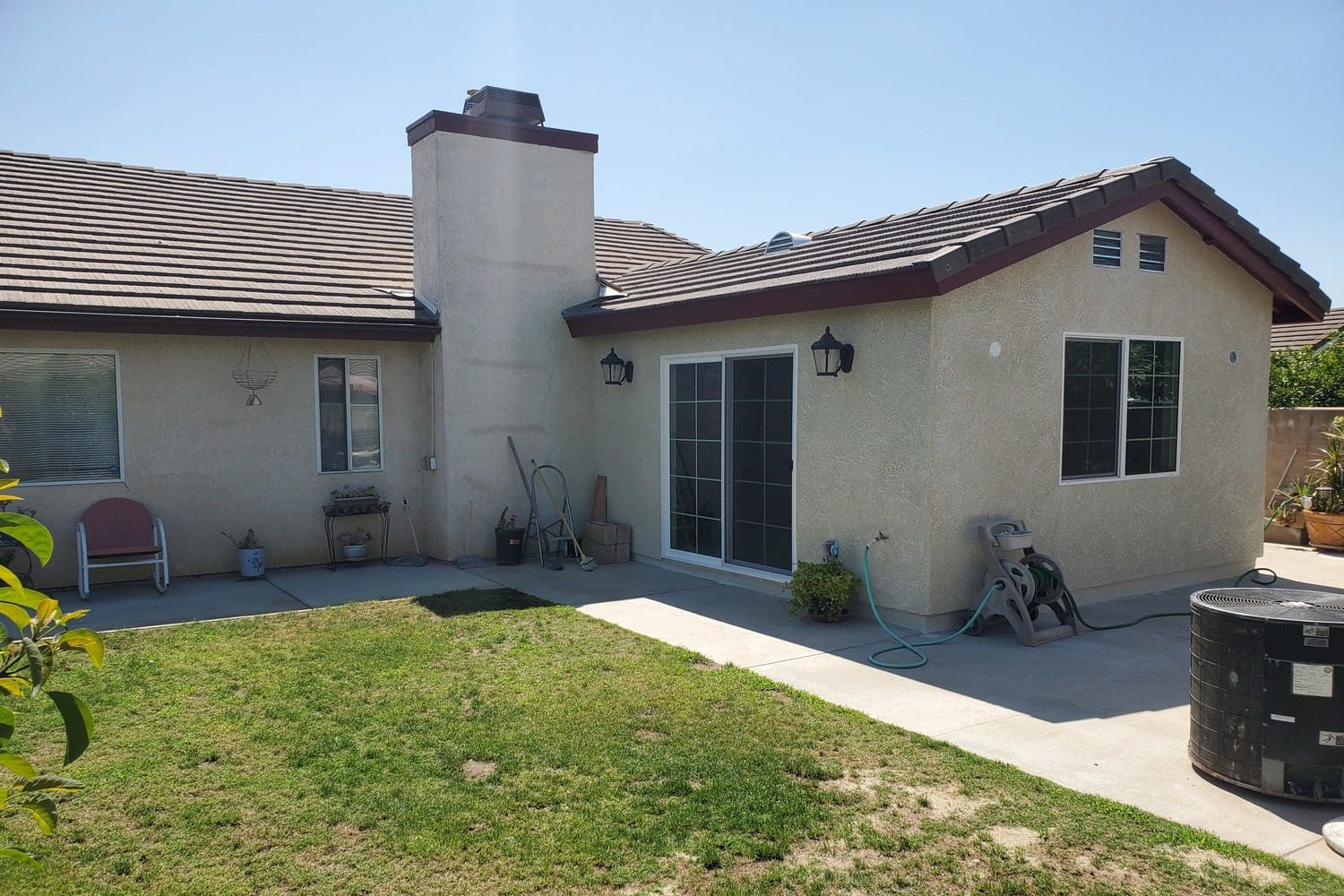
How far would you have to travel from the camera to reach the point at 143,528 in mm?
9266

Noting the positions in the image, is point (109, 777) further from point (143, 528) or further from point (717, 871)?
point (143, 528)

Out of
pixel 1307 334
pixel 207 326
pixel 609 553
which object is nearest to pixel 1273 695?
pixel 609 553

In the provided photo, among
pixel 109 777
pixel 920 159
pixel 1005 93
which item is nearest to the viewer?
pixel 109 777

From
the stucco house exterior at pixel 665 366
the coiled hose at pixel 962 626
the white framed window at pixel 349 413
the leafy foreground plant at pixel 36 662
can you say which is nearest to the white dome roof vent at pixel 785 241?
the stucco house exterior at pixel 665 366

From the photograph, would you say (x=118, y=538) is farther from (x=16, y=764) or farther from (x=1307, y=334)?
Result: (x=1307, y=334)

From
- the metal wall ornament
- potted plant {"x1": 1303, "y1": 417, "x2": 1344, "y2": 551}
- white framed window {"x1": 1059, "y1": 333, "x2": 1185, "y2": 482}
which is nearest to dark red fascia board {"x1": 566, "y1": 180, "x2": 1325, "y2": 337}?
white framed window {"x1": 1059, "y1": 333, "x2": 1185, "y2": 482}

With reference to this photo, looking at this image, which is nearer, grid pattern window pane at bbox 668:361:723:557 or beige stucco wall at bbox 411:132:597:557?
grid pattern window pane at bbox 668:361:723:557

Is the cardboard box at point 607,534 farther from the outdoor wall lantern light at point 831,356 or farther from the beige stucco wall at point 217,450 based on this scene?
the outdoor wall lantern light at point 831,356

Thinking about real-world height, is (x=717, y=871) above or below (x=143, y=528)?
below

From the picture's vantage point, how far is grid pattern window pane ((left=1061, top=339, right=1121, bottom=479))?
27.2 ft

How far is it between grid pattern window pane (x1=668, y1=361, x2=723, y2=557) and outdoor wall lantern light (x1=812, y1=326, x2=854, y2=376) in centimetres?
165

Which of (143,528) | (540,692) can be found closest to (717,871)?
(540,692)

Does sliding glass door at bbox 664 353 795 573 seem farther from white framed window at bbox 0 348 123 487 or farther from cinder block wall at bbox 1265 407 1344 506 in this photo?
cinder block wall at bbox 1265 407 1344 506

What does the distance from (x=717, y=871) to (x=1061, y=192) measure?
6586 millimetres
